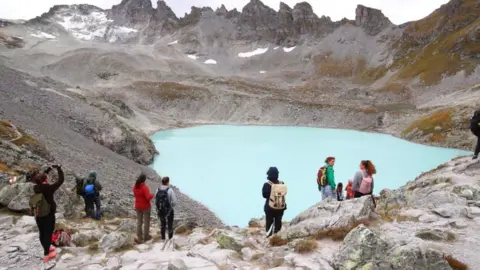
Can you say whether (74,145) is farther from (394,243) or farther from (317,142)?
(317,142)

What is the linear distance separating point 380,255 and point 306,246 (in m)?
2.17

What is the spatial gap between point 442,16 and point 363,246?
183586 millimetres

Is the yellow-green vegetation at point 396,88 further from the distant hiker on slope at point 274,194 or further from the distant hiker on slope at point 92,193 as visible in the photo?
the distant hiker on slope at point 274,194

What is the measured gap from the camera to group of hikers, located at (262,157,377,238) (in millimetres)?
11039

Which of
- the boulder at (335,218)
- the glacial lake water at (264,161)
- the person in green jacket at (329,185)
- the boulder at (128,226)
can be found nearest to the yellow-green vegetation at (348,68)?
the glacial lake water at (264,161)

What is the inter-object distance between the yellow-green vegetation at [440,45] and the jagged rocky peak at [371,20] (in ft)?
64.8

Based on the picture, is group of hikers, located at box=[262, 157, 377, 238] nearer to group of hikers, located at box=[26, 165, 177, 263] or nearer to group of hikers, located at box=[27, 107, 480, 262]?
group of hikers, located at box=[27, 107, 480, 262]

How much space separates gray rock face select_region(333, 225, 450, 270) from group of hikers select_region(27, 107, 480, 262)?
2813mm

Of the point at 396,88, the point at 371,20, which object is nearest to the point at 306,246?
the point at 396,88

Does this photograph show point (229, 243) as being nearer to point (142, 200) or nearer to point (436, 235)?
point (142, 200)

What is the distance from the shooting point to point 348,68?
168 meters

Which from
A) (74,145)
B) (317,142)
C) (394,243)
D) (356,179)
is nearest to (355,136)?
(317,142)

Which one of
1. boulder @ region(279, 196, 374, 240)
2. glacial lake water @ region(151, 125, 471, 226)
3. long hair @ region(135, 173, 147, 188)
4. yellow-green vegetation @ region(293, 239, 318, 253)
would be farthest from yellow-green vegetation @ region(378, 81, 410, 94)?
long hair @ region(135, 173, 147, 188)

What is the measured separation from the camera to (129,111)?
8100 cm
